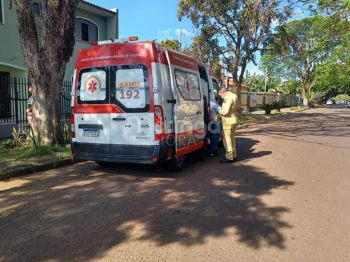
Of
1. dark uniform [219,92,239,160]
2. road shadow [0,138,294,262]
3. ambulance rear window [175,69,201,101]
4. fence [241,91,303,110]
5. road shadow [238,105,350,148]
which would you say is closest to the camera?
road shadow [0,138,294,262]

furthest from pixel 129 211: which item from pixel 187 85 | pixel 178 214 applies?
pixel 187 85

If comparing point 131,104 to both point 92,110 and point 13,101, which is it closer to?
point 92,110

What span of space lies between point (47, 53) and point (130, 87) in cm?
334

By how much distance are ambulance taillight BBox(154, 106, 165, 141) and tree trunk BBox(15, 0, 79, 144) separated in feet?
12.3

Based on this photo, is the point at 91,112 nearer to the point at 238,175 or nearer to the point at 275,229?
the point at 238,175

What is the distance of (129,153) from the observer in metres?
5.42

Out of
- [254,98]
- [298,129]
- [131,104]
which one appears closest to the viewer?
[131,104]

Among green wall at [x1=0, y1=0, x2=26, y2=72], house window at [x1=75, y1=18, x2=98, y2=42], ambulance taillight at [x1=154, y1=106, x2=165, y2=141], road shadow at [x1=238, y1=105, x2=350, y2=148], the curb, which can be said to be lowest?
the curb

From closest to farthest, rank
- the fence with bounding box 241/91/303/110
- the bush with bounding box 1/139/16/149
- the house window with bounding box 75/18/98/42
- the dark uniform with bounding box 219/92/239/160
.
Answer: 1. the dark uniform with bounding box 219/92/239/160
2. the bush with bounding box 1/139/16/149
3. the house window with bounding box 75/18/98/42
4. the fence with bounding box 241/91/303/110

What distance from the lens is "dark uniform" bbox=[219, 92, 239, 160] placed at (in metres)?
6.89

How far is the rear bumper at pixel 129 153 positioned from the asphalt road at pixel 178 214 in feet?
1.28

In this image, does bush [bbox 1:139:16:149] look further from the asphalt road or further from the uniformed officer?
the uniformed officer

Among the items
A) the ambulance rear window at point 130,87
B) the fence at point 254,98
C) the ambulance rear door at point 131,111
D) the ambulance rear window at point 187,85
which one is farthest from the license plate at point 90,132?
the fence at point 254,98

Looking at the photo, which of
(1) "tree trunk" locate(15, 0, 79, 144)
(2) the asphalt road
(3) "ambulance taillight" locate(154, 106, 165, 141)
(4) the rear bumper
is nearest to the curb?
(2) the asphalt road
